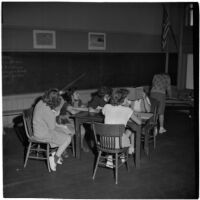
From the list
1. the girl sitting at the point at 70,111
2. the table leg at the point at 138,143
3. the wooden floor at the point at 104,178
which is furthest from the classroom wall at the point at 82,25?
the table leg at the point at 138,143

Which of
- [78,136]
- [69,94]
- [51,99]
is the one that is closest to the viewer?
[51,99]

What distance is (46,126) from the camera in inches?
190

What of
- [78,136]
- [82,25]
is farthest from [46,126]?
[82,25]

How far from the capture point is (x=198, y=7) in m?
3.32

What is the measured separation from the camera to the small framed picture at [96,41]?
326 inches

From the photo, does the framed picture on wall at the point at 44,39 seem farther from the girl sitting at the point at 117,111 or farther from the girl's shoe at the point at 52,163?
the girl sitting at the point at 117,111

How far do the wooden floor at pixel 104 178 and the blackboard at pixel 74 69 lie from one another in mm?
1967

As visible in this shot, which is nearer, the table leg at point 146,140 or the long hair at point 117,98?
the long hair at point 117,98

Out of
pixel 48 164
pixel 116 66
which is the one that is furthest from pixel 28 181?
pixel 116 66

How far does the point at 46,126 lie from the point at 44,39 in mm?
3260

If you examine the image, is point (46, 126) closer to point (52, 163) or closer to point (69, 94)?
point (52, 163)

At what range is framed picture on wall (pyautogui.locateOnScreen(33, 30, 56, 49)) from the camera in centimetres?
735

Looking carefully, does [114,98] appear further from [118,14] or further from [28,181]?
[118,14]

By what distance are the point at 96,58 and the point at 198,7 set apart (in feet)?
17.5
